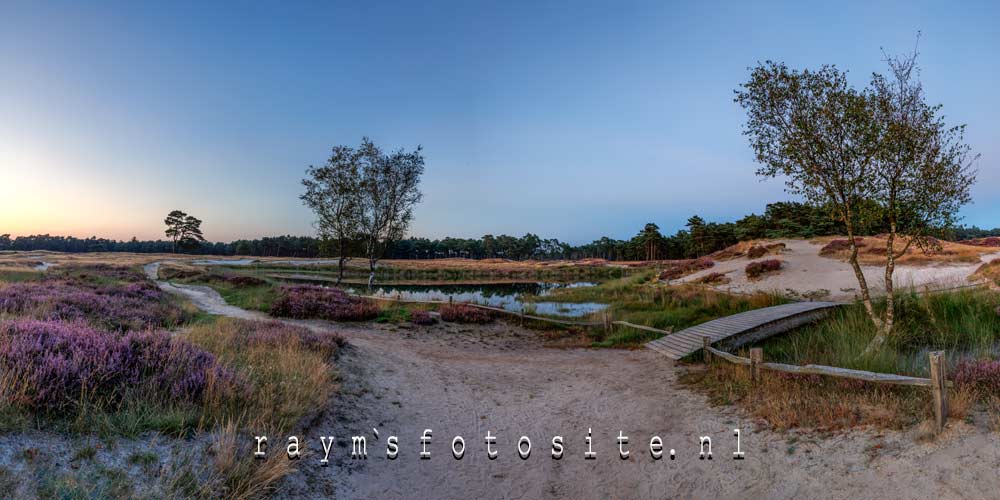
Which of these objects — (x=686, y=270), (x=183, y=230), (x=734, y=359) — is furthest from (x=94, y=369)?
(x=183, y=230)

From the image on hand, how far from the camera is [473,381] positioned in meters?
11.4

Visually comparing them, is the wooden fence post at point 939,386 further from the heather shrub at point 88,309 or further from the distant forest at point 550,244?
the heather shrub at point 88,309

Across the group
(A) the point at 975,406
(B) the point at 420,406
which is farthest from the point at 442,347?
(A) the point at 975,406

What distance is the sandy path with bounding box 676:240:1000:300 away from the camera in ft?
86.4

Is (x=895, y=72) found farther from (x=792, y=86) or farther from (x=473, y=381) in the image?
(x=473, y=381)

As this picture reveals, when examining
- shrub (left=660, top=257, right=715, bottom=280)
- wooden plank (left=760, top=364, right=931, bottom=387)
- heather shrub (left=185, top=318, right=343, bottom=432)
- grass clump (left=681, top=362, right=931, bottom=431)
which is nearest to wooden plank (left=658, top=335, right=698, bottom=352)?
grass clump (left=681, top=362, right=931, bottom=431)

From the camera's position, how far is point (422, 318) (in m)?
20.2

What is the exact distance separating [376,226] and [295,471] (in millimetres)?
28310

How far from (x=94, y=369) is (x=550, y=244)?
185m

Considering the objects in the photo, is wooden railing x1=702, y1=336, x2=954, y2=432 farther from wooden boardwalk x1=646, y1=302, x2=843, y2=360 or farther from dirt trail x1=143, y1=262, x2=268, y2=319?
dirt trail x1=143, y1=262, x2=268, y2=319

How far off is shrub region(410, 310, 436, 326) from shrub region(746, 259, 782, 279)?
93.7ft

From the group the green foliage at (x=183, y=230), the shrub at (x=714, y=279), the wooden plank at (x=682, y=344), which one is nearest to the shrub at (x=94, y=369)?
the wooden plank at (x=682, y=344)

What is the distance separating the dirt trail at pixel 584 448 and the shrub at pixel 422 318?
7.55 metres

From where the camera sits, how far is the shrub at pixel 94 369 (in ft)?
15.5
